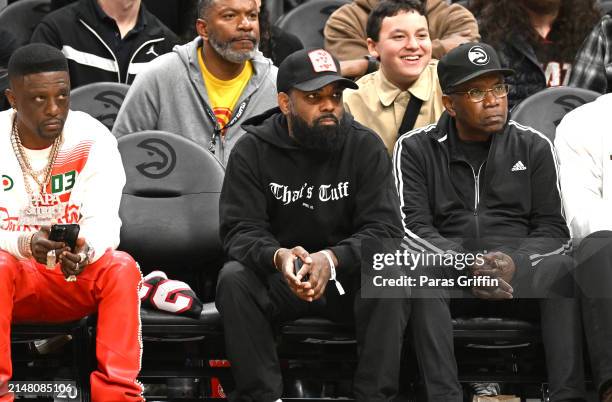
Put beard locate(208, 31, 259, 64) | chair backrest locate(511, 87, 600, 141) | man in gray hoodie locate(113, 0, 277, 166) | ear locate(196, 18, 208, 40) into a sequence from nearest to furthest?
1. chair backrest locate(511, 87, 600, 141)
2. man in gray hoodie locate(113, 0, 277, 166)
3. beard locate(208, 31, 259, 64)
4. ear locate(196, 18, 208, 40)

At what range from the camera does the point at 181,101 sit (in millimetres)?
6656

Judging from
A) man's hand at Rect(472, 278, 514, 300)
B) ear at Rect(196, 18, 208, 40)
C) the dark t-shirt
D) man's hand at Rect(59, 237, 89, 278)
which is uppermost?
ear at Rect(196, 18, 208, 40)

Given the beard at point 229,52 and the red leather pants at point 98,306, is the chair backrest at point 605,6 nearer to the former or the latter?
the beard at point 229,52

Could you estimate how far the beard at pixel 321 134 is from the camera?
5.50m

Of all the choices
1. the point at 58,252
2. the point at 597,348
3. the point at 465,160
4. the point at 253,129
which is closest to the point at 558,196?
the point at 465,160

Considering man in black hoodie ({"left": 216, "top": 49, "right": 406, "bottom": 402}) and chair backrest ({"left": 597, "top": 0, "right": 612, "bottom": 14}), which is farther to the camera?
chair backrest ({"left": 597, "top": 0, "right": 612, "bottom": 14})

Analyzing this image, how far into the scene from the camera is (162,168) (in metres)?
6.00

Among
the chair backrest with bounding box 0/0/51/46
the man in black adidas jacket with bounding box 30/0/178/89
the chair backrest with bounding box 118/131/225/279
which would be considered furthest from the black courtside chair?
the chair backrest with bounding box 0/0/51/46

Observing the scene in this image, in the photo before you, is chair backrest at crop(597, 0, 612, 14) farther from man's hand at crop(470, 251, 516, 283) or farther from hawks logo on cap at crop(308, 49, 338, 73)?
man's hand at crop(470, 251, 516, 283)

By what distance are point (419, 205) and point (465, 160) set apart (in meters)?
0.29

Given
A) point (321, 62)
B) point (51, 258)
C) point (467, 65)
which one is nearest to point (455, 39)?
point (467, 65)

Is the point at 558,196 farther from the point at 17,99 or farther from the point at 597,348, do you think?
the point at 17,99

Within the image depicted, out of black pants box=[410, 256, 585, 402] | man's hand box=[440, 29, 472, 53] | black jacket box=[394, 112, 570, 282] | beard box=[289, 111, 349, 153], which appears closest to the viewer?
black pants box=[410, 256, 585, 402]

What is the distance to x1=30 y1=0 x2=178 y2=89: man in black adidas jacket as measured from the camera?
23.7ft
